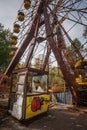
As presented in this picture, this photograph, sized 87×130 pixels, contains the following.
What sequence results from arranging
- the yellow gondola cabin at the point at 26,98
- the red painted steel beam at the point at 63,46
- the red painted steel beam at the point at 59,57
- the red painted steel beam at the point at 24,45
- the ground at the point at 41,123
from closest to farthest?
the ground at the point at 41,123, the yellow gondola cabin at the point at 26,98, the red painted steel beam at the point at 59,57, the red painted steel beam at the point at 24,45, the red painted steel beam at the point at 63,46

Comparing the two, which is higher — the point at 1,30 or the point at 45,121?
the point at 1,30

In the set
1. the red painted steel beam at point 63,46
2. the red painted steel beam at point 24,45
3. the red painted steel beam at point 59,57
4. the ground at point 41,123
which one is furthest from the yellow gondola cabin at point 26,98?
the red painted steel beam at point 63,46

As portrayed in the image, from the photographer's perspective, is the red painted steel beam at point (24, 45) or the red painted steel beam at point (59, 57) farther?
the red painted steel beam at point (24, 45)

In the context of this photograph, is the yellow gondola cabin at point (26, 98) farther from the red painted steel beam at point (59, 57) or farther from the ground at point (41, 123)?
the red painted steel beam at point (59, 57)

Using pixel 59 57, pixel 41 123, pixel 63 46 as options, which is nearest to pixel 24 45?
pixel 59 57

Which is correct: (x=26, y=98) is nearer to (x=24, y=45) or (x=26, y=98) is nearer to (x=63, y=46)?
(x=24, y=45)

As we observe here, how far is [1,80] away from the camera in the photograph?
9.93 metres

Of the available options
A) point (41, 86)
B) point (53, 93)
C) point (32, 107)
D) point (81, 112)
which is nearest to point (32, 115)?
point (32, 107)

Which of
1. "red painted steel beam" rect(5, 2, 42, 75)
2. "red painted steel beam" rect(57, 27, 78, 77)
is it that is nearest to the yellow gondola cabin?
"red painted steel beam" rect(5, 2, 42, 75)

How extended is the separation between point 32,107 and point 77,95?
16.5ft

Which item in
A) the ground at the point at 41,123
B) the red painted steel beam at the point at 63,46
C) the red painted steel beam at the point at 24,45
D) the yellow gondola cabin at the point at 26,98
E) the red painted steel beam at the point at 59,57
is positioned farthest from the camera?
the red painted steel beam at the point at 63,46

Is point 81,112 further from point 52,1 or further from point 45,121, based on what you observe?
point 52,1

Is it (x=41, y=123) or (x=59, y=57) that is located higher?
(x=59, y=57)

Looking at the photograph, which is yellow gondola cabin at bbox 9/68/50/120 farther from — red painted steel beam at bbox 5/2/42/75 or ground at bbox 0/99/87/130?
red painted steel beam at bbox 5/2/42/75
